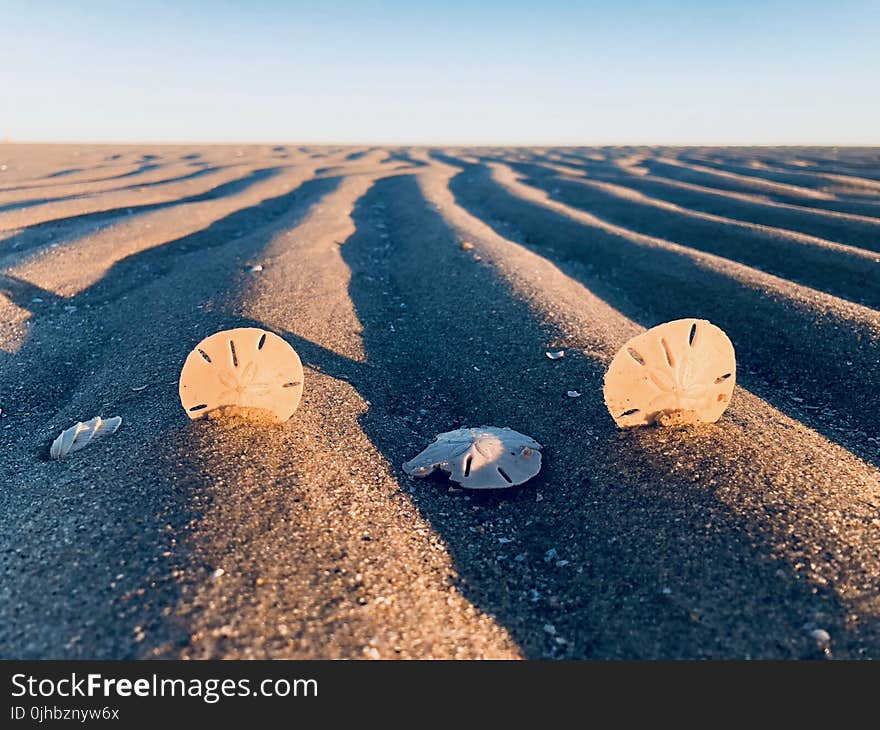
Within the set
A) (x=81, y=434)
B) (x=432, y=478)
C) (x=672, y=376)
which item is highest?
(x=672, y=376)

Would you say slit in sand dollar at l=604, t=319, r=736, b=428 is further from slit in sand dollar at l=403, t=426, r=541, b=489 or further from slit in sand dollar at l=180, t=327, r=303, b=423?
slit in sand dollar at l=180, t=327, r=303, b=423

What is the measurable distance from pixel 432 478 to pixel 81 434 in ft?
10.7

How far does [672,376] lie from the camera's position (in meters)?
4.88

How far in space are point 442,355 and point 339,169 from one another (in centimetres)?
2726

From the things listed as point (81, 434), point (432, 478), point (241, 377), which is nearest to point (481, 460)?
point (432, 478)

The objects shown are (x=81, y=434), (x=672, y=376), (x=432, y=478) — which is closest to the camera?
(x=672, y=376)

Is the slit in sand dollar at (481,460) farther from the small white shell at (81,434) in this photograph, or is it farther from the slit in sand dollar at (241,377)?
the small white shell at (81,434)

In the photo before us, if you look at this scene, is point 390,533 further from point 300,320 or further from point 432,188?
point 432,188

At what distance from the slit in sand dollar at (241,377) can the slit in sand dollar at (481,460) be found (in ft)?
4.39

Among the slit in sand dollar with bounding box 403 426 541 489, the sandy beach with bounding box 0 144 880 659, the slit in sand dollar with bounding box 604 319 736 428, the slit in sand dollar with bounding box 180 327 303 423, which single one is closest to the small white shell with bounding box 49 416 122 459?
the sandy beach with bounding box 0 144 880 659

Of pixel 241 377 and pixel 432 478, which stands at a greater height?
pixel 241 377

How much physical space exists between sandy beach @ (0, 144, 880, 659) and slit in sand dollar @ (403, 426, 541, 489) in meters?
0.13

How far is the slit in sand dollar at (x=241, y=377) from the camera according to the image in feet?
16.2

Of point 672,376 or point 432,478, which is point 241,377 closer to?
point 432,478
